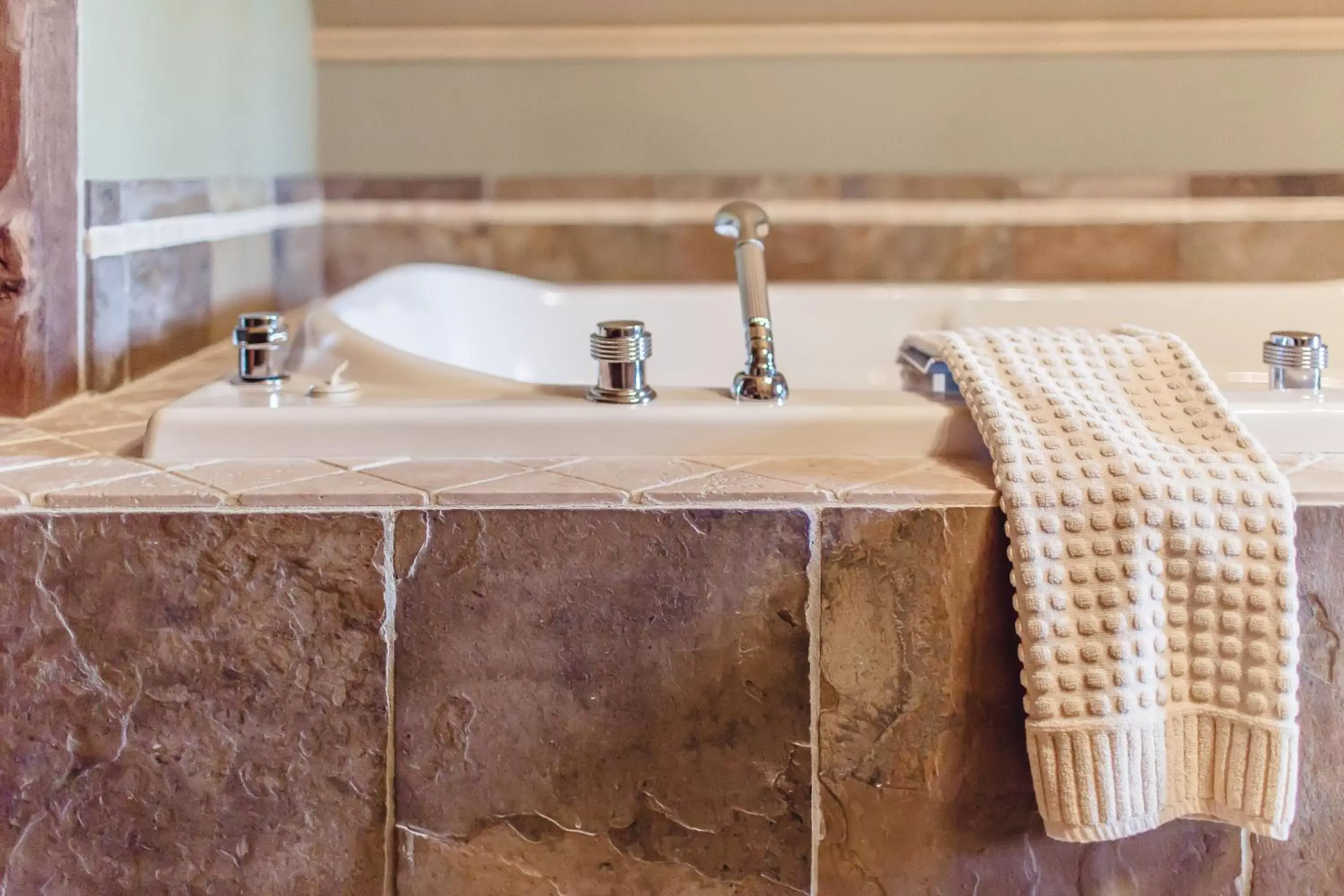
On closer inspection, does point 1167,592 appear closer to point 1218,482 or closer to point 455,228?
point 1218,482

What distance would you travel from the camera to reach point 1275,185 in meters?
1.95

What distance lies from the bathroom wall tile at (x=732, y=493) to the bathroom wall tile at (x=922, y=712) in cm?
2

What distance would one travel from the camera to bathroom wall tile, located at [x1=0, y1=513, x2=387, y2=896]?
0.79 m

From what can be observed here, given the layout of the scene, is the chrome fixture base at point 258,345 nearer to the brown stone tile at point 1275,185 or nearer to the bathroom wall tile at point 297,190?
the bathroom wall tile at point 297,190

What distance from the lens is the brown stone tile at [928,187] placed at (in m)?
1.97

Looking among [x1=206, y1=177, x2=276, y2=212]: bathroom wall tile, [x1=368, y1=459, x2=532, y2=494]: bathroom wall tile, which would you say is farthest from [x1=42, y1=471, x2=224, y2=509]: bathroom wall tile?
[x1=206, y1=177, x2=276, y2=212]: bathroom wall tile

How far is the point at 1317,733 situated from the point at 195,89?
4.74 feet

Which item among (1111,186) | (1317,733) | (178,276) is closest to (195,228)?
(178,276)

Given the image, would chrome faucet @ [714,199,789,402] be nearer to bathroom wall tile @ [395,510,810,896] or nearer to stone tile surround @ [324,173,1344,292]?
bathroom wall tile @ [395,510,810,896]

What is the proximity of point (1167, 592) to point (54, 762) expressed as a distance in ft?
2.55

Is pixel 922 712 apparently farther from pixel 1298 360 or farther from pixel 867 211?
pixel 867 211

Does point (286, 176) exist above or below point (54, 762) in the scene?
above

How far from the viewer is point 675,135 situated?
6.56ft

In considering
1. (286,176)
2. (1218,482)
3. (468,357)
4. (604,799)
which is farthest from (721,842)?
(286,176)
